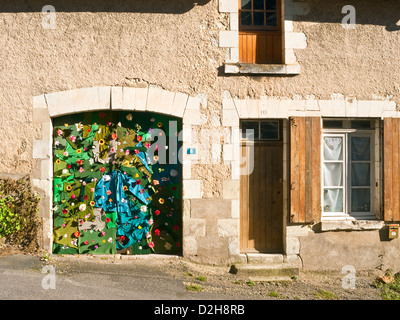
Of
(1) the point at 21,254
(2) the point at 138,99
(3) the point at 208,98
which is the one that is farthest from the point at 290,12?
(1) the point at 21,254

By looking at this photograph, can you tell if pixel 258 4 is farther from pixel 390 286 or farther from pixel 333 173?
pixel 390 286

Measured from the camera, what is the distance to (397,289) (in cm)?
598

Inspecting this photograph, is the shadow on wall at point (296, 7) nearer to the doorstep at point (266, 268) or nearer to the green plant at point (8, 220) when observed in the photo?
the green plant at point (8, 220)

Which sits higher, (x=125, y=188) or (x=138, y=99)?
(x=138, y=99)

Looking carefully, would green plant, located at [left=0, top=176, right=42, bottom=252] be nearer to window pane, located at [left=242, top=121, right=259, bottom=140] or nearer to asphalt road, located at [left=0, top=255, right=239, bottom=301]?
asphalt road, located at [left=0, top=255, right=239, bottom=301]

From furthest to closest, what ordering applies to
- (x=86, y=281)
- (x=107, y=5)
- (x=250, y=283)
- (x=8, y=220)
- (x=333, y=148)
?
(x=333, y=148) < (x=107, y=5) < (x=8, y=220) < (x=250, y=283) < (x=86, y=281)

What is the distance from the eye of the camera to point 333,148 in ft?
21.2

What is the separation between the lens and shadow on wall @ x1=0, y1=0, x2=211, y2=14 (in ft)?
19.5

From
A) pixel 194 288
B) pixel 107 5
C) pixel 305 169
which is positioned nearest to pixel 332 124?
pixel 305 169

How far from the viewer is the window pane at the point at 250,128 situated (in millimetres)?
6371

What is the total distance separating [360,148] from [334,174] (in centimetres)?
55

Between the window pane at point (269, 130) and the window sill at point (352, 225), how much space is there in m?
1.39

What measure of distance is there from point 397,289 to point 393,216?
1.00m

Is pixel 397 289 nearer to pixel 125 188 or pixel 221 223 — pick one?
pixel 221 223
